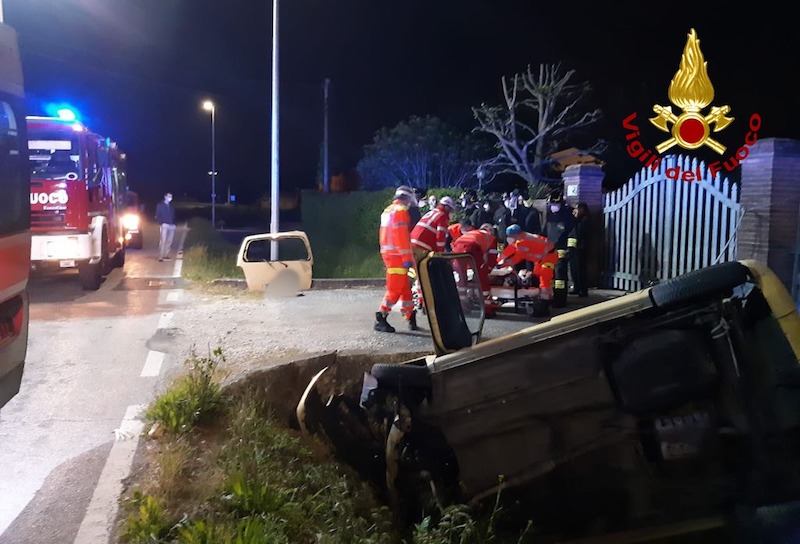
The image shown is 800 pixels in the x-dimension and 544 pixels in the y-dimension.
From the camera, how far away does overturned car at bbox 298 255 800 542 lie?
316 cm

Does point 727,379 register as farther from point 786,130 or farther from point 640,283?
point 786,130

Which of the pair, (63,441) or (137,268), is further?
(137,268)

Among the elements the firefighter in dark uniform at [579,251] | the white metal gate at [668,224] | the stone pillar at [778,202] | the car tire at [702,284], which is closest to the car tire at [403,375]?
the car tire at [702,284]

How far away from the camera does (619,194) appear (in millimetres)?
11844

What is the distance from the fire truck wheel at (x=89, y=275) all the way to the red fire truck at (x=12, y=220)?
7.66 m

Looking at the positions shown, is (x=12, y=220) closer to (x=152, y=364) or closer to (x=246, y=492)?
(x=246, y=492)

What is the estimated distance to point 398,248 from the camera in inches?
316

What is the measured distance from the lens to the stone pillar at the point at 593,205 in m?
12.2

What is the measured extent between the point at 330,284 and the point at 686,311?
9508 millimetres

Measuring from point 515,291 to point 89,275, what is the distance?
23.2 feet

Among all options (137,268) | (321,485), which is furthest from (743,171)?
(137,268)

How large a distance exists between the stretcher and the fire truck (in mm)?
6429

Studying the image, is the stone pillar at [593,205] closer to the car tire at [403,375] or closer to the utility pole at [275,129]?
the utility pole at [275,129]
